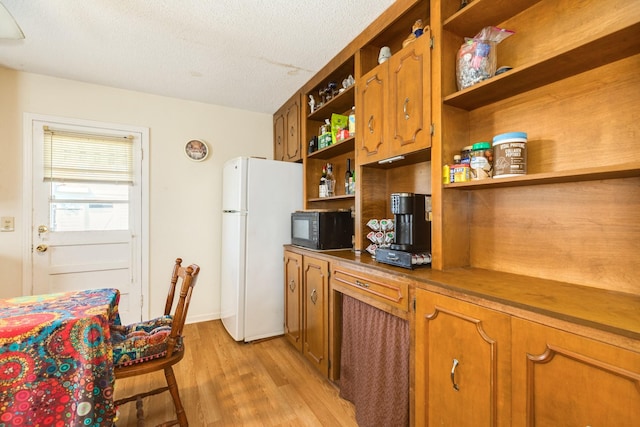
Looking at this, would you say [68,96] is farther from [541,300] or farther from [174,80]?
[541,300]

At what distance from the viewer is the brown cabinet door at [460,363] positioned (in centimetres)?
94

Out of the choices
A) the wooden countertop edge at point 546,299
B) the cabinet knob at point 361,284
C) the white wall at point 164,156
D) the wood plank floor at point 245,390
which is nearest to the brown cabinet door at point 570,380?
the wooden countertop edge at point 546,299

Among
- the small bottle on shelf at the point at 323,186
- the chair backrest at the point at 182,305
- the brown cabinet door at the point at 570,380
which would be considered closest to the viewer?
the brown cabinet door at the point at 570,380

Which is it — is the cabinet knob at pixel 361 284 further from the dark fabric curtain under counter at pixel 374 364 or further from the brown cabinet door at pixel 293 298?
the brown cabinet door at pixel 293 298

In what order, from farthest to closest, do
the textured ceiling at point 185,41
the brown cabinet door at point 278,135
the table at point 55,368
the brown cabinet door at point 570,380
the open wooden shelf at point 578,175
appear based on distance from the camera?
the brown cabinet door at point 278,135, the textured ceiling at point 185,41, the table at point 55,368, the open wooden shelf at point 578,175, the brown cabinet door at point 570,380

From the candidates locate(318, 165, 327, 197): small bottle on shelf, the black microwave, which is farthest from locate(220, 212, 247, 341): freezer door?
locate(318, 165, 327, 197): small bottle on shelf

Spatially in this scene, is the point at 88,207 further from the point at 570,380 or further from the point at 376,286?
the point at 570,380

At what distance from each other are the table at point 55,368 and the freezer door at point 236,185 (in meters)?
1.40

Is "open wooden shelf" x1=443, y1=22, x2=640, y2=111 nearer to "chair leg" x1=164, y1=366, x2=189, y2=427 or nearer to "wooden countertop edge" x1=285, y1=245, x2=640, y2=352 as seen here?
"wooden countertop edge" x1=285, y1=245, x2=640, y2=352

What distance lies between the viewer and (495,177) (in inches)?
47.1

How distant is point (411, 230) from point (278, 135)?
2277mm

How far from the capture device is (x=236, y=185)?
102 inches

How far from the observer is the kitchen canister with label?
117 cm

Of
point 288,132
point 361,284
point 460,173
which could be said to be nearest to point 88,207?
point 288,132
